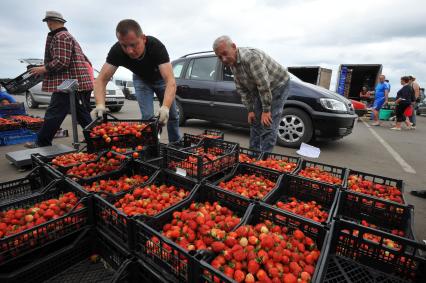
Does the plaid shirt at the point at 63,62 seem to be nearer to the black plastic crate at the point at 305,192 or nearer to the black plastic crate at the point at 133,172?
the black plastic crate at the point at 133,172

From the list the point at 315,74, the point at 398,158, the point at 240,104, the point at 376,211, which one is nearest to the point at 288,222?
the point at 376,211

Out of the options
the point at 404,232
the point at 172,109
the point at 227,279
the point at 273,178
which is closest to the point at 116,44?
the point at 172,109

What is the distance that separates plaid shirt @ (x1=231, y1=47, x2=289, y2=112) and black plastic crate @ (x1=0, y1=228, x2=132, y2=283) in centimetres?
256

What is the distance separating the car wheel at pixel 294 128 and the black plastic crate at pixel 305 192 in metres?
3.06

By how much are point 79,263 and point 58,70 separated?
351 centimetres

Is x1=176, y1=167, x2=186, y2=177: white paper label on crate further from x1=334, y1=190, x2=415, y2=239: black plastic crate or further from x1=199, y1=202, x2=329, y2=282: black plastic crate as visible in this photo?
x1=334, y1=190, x2=415, y2=239: black plastic crate

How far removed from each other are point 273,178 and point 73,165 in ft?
6.69

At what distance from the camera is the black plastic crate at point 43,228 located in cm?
→ 144

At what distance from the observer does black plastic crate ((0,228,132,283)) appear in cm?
148

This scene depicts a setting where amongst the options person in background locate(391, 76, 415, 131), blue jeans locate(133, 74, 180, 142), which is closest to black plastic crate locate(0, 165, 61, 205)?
blue jeans locate(133, 74, 180, 142)

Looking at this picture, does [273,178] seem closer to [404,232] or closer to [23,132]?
[404,232]

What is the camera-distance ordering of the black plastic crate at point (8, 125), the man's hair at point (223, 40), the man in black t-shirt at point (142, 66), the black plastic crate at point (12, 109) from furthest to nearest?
1. the black plastic crate at point (12, 109)
2. the black plastic crate at point (8, 125)
3. the man's hair at point (223, 40)
4. the man in black t-shirt at point (142, 66)

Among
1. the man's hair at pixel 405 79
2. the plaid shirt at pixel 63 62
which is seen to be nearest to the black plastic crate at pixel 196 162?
the plaid shirt at pixel 63 62

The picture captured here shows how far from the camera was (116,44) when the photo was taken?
3277 millimetres
